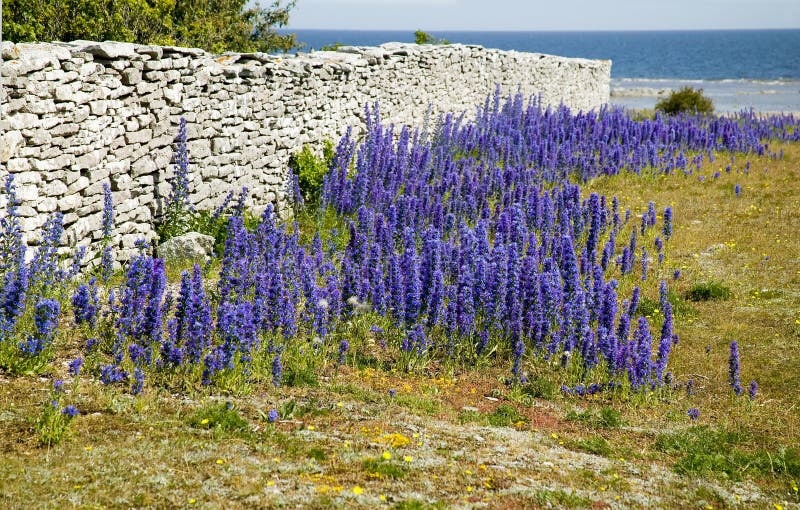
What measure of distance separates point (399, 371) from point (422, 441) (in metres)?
1.76

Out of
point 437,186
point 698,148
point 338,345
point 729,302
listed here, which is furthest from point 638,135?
point 338,345

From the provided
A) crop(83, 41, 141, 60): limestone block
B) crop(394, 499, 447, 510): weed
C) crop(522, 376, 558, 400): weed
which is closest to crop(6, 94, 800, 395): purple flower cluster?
crop(522, 376, 558, 400): weed

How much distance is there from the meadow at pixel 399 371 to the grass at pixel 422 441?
0.02m

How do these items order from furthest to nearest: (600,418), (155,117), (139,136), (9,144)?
(155,117) < (139,136) < (9,144) < (600,418)

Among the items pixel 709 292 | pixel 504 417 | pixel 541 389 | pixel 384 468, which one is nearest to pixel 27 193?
pixel 384 468

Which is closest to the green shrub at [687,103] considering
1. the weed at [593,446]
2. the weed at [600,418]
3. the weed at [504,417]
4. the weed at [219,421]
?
the weed at [600,418]

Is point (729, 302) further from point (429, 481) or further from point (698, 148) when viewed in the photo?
point (698, 148)

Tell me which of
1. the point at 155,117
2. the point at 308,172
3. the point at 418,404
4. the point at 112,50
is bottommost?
the point at 418,404

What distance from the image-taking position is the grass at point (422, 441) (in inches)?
166

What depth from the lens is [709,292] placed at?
9.61 metres

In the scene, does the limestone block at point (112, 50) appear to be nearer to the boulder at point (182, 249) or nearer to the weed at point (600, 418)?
the boulder at point (182, 249)

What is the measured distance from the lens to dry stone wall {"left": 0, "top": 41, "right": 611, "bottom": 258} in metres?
7.57

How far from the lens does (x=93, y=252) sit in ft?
28.1

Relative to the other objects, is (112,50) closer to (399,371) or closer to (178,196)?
(178,196)
